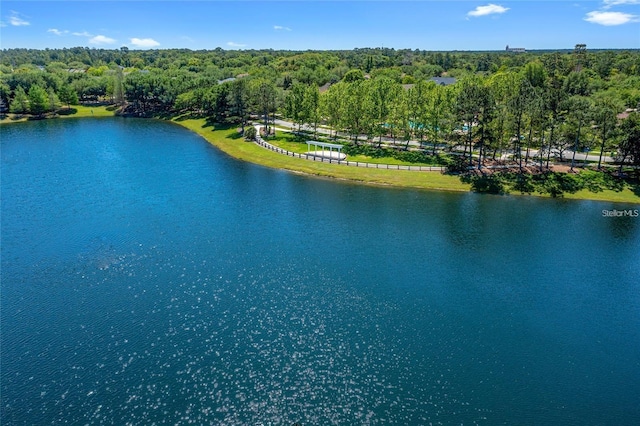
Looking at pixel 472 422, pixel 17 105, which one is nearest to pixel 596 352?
pixel 472 422

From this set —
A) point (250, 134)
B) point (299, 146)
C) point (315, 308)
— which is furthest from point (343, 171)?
point (315, 308)

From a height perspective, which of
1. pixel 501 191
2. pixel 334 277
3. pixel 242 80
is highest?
pixel 242 80

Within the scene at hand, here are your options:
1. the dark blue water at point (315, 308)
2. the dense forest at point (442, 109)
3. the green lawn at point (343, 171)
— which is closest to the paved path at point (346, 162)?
the green lawn at point (343, 171)

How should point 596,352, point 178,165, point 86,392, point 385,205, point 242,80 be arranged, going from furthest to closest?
point 242,80 < point 178,165 < point 385,205 < point 596,352 < point 86,392

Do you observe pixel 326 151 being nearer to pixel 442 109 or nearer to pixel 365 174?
pixel 365 174

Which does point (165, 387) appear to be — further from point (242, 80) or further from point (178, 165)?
point (242, 80)

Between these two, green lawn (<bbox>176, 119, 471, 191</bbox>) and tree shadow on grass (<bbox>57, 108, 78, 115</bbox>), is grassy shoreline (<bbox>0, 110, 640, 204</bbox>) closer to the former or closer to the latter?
green lawn (<bbox>176, 119, 471, 191</bbox>)
